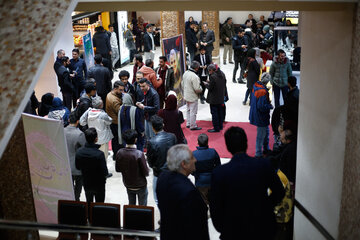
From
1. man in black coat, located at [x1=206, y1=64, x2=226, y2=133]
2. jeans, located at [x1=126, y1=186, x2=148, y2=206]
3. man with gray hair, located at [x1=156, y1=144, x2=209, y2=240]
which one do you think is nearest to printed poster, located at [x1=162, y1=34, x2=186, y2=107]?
man in black coat, located at [x1=206, y1=64, x2=226, y2=133]

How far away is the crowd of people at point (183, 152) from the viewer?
3.38 meters

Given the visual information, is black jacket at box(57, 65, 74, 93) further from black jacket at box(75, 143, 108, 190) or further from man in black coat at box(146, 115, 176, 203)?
man in black coat at box(146, 115, 176, 203)

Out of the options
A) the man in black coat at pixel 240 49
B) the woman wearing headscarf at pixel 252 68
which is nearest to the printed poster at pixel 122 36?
the man in black coat at pixel 240 49

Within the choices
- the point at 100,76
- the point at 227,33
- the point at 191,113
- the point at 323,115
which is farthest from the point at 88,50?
the point at 323,115

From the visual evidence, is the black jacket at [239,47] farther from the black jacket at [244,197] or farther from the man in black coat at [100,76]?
the black jacket at [244,197]

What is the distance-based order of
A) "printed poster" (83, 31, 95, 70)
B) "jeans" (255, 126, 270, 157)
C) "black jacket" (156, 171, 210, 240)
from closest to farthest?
1. "black jacket" (156, 171, 210, 240)
2. "jeans" (255, 126, 270, 157)
3. "printed poster" (83, 31, 95, 70)

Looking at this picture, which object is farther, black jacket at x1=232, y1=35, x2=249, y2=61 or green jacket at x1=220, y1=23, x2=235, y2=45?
Result: green jacket at x1=220, y1=23, x2=235, y2=45

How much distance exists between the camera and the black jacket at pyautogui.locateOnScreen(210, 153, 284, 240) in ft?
10.9

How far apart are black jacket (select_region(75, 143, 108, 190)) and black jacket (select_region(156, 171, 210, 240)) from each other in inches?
90.0

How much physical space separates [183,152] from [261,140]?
483cm

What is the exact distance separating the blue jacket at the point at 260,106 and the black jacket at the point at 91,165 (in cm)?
321

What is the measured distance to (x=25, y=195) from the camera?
525cm

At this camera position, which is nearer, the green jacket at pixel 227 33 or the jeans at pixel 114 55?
the jeans at pixel 114 55

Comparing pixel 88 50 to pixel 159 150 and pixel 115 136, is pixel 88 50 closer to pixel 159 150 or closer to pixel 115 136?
pixel 115 136
